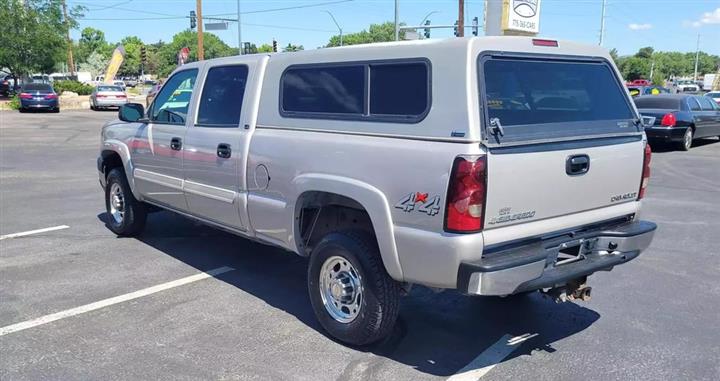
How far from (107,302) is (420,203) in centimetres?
293

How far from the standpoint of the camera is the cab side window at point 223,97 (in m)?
5.11

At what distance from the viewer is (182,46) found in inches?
5315

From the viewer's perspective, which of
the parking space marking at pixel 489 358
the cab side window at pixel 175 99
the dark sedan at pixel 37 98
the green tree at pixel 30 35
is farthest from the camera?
the green tree at pixel 30 35

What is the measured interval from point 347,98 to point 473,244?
1404mm

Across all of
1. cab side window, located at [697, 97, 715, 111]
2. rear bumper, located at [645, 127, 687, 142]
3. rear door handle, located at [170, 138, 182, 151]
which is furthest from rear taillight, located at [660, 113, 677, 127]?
rear door handle, located at [170, 138, 182, 151]

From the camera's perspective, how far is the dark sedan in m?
30.8

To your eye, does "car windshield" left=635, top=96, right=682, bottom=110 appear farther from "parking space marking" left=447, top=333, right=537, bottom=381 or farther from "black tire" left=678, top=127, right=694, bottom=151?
"parking space marking" left=447, top=333, right=537, bottom=381

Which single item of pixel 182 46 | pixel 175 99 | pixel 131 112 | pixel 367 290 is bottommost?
pixel 367 290

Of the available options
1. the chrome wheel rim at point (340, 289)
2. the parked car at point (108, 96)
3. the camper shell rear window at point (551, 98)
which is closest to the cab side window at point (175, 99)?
the chrome wheel rim at point (340, 289)

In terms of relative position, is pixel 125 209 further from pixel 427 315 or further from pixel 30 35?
pixel 30 35

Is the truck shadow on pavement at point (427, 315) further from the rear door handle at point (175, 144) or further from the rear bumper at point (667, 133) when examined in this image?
the rear bumper at point (667, 133)

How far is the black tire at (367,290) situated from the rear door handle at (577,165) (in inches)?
51.1

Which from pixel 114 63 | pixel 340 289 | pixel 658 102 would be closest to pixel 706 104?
pixel 658 102

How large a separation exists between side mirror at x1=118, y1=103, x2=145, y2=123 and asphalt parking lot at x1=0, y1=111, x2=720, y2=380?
4.57ft
